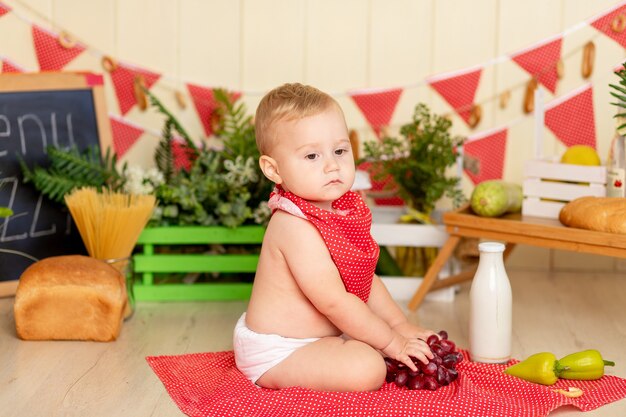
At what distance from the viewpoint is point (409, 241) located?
2.62m

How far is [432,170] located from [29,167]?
4.02 ft

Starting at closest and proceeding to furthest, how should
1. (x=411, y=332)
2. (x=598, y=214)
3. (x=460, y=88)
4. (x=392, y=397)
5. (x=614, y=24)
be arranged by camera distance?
(x=392, y=397) → (x=411, y=332) → (x=598, y=214) → (x=614, y=24) → (x=460, y=88)

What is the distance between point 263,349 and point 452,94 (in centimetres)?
153

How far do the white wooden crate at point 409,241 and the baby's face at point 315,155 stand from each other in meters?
0.81

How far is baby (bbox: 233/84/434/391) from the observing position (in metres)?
1.78

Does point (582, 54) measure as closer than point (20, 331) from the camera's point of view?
No

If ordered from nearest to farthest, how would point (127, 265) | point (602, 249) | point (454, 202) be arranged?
point (602, 249) < point (127, 265) < point (454, 202)

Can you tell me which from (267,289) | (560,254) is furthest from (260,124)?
(560,254)

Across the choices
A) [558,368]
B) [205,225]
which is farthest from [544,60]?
[558,368]

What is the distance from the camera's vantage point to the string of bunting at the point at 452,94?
9.68ft

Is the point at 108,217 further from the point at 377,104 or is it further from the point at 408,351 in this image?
the point at 377,104

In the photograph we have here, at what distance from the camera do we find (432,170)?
2.60 m

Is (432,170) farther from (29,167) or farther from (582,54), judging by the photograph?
(29,167)

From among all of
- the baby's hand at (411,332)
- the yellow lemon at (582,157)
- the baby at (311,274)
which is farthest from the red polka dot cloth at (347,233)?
the yellow lemon at (582,157)
